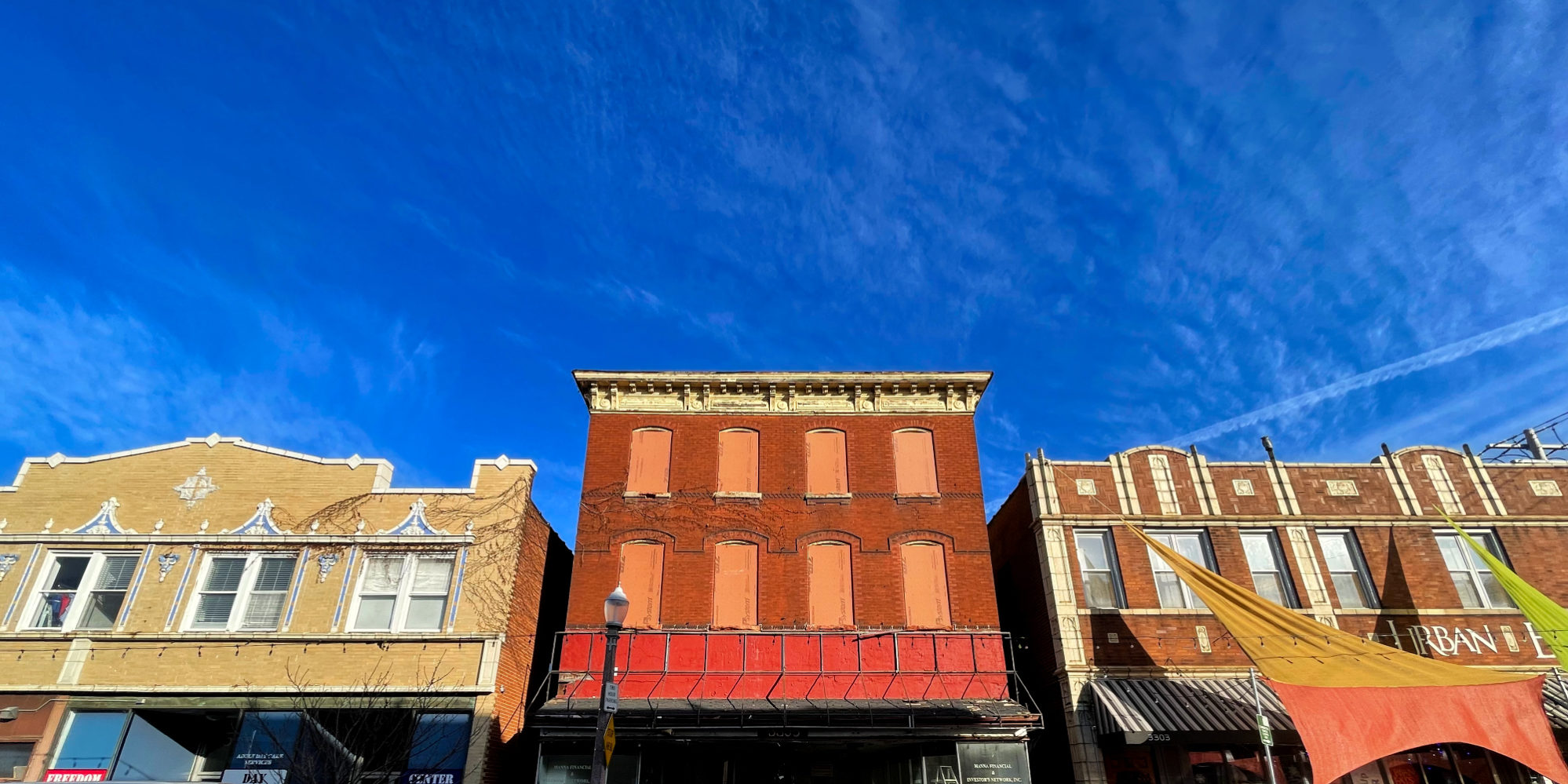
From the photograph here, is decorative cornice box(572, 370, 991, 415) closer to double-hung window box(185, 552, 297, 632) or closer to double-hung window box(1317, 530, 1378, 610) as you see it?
double-hung window box(185, 552, 297, 632)

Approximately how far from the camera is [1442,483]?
21.2 meters

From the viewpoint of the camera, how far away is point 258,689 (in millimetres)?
17266

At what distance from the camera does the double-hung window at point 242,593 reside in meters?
18.3

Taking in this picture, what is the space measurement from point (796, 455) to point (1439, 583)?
1562 centimetres

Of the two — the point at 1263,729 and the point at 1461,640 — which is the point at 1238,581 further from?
the point at 1263,729

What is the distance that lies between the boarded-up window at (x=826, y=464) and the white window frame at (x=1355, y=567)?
38.0 feet

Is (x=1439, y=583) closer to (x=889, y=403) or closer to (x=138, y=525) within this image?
(x=889, y=403)

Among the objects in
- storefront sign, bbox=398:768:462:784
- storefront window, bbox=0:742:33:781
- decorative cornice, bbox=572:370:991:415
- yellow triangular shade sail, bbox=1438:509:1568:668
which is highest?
decorative cornice, bbox=572:370:991:415

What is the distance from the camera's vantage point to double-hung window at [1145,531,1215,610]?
65.1 feet

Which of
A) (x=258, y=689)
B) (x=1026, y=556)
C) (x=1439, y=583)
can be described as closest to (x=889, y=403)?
(x=1026, y=556)

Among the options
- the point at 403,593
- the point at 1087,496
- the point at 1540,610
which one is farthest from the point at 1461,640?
the point at 403,593

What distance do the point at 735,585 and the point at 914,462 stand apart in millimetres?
5456

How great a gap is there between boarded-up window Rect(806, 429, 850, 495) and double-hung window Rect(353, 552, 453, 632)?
8.68 meters

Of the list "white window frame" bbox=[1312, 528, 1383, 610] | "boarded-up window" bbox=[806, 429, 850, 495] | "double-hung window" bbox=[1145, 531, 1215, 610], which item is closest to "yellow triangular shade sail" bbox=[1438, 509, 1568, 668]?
"white window frame" bbox=[1312, 528, 1383, 610]
